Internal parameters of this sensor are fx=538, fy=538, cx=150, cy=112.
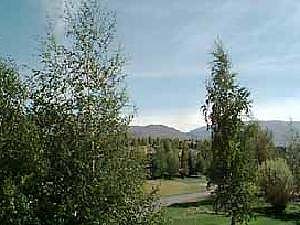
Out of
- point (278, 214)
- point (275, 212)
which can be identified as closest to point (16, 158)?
point (278, 214)

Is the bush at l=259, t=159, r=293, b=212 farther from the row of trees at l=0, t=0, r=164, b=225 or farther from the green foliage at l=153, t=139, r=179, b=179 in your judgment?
the green foliage at l=153, t=139, r=179, b=179

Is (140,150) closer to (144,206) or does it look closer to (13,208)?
(144,206)

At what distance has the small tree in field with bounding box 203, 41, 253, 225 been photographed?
96.1 feet

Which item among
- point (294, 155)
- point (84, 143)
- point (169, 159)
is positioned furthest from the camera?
point (169, 159)

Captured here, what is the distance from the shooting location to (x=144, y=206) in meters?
12.6

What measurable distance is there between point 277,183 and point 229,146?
28.5 meters

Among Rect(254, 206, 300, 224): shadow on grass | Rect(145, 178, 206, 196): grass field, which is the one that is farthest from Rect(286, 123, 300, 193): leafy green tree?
Rect(145, 178, 206, 196): grass field

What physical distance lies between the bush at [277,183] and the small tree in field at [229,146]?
86.2 ft

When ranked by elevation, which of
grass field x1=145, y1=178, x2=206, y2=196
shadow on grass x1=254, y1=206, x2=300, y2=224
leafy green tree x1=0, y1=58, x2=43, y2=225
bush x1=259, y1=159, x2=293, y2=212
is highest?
leafy green tree x1=0, y1=58, x2=43, y2=225

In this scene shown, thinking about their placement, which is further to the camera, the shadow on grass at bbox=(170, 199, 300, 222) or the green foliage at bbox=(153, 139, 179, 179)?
the green foliage at bbox=(153, 139, 179, 179)

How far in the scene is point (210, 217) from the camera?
160 feet

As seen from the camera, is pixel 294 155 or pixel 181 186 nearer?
pixel 294 155

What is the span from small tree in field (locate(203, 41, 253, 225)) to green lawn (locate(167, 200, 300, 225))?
12.2m

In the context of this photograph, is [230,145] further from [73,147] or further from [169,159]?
[169,159]
